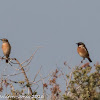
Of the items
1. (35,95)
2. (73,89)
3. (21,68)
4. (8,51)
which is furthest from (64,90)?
(8,51)

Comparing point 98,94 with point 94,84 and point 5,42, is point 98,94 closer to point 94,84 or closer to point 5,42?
point 94,84

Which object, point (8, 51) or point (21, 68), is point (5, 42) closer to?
point (8, 51)

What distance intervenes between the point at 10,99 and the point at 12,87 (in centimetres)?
34

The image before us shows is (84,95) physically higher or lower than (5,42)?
lower

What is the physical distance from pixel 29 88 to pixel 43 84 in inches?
12.9

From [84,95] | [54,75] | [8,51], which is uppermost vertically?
[8,51]

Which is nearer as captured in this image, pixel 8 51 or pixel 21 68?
pixel 21 68

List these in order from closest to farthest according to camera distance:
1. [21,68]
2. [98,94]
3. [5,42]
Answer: [21,68] < [98,94] < [5,42]

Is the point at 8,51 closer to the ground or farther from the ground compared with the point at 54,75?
farther from the ground

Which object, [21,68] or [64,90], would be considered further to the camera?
[64,90]

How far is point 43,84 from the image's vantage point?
605 centimetres

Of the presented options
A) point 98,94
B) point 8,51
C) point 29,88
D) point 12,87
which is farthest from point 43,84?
point 8,51

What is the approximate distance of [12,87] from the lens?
20.4 ft

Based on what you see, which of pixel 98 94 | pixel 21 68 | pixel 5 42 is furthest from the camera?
pixel 5 42
